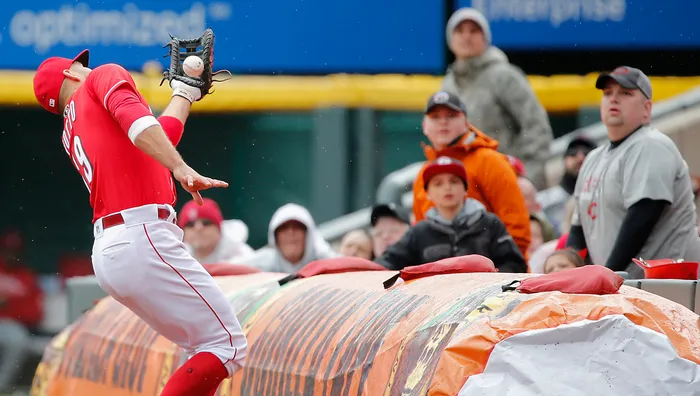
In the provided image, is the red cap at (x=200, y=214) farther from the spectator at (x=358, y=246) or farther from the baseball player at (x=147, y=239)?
the baseball player at (x=147, y=239)

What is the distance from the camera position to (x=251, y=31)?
38.8 feet

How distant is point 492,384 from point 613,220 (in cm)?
241

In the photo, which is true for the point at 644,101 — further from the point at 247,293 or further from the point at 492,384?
the point at 492,384

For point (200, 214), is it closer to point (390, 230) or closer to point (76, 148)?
point (390, 230)

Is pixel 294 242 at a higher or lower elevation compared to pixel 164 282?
lower

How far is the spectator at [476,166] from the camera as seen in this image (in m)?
7.40

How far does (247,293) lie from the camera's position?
7.00 m

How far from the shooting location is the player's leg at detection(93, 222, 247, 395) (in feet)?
17.4

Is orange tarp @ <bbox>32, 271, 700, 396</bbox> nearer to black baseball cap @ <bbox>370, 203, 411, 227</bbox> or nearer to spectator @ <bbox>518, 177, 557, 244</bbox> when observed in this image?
black baseball cap @ <bbox>370, 203, 411, 227</bbox>

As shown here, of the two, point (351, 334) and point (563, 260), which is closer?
point (351, 334)

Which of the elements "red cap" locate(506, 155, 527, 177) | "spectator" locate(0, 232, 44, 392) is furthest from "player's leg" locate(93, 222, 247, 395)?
"spectator" locate(0, 232, 44, 392)

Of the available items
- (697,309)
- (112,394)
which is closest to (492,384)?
(697,309)

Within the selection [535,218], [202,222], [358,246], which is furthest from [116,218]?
[535,218]

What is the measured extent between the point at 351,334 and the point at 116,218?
107 cm
